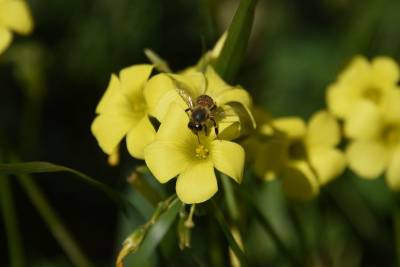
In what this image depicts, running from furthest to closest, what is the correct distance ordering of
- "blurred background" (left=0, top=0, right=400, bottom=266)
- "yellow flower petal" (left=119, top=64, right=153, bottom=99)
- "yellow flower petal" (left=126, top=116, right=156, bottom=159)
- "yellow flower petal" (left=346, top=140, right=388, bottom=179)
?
"blurred background" (left=0, top=0, right=400, bottom=266)
"yellow flower petal" (left=346, top=140, right=388, bottom=179)
"yellow flower petal" (left=119, top=64, right=153, bottom=99)
"yellow flower petal" (left=126, top=116, right=156, bottom=159)

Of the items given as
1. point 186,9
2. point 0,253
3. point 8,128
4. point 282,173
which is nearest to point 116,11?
point 186,9

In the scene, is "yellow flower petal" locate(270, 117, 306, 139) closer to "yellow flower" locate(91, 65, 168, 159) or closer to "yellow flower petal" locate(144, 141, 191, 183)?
"yellow flower" locate(91, 65, 168, 159)

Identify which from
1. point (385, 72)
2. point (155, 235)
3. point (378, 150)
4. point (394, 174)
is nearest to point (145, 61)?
point (385, 72)

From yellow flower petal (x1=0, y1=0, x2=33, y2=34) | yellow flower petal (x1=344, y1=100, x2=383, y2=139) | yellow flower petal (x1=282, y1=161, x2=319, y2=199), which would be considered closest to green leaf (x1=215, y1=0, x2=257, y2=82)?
yellow flower petal (x1=282, y1=161, x2=319, y2=199)

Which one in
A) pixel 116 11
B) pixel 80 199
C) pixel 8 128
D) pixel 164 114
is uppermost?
pixel 164 114

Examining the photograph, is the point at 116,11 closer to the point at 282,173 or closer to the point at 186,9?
the point at 186,9

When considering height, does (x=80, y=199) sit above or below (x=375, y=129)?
below
